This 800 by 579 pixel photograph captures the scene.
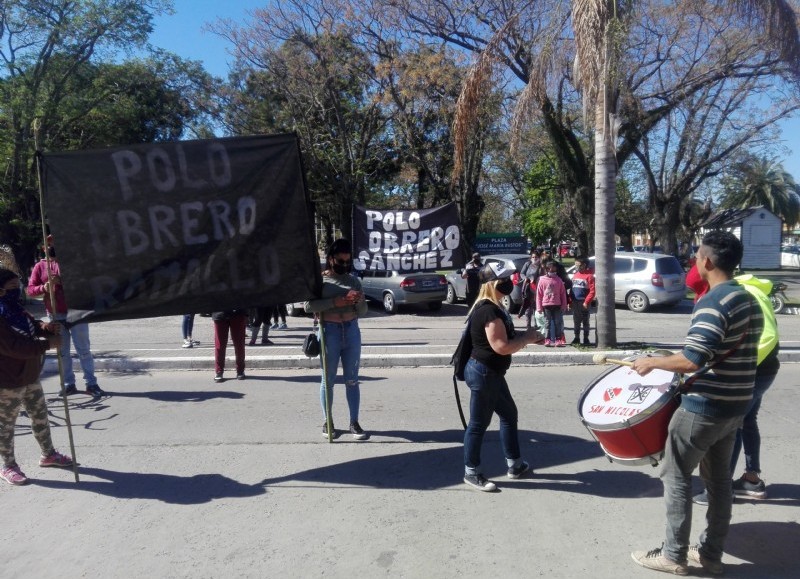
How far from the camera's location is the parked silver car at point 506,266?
16.7m

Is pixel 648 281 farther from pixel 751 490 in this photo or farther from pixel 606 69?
pixel 751 490

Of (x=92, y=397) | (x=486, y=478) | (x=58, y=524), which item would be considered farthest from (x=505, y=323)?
(x=92, y=397)

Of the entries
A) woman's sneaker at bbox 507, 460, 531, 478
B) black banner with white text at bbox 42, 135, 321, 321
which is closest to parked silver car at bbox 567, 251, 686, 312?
woman's sneaker at bbox 507, 460, 531, 478

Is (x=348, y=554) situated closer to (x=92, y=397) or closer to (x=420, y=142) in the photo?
(x=92, y=397)

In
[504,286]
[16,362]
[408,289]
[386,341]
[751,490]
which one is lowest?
[751,490]

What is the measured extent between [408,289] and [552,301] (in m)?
7.07

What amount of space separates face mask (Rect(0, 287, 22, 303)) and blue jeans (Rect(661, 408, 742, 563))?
468 centimetres

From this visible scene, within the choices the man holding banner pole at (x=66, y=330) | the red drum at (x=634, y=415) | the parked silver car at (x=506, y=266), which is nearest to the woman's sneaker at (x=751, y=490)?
the red drum at (x=634, y=415)

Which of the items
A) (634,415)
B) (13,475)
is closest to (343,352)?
(13,475)

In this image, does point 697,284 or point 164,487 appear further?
point 164,487

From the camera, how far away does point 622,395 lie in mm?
3793

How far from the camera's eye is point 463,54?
862 inches

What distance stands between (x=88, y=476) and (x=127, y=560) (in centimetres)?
169

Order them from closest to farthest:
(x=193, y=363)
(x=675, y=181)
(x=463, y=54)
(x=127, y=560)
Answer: (x=127, y=560)
(x=193, y=363)
(x=463, y=54)
(x=675, y=181)
